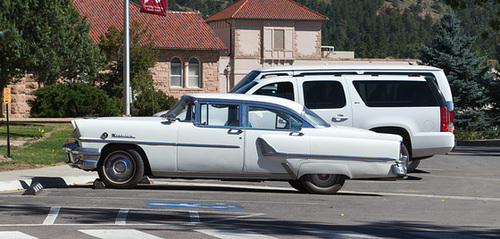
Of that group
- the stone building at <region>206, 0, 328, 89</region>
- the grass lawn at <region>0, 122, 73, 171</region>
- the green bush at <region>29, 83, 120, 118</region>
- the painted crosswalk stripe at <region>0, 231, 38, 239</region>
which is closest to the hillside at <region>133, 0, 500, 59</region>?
the stone building at <region>206, 0, 328, 89</region>

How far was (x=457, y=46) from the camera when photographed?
145ft

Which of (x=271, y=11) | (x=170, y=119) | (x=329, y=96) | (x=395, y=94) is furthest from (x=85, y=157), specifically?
(x=271, y=11)

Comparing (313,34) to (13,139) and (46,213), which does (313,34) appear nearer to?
(13,139)

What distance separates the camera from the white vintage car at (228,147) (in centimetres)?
1295

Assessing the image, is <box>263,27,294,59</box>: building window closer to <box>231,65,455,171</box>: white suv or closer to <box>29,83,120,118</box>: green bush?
<box>29,83,120,118</box>: green bush

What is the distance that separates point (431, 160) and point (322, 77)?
7.18m

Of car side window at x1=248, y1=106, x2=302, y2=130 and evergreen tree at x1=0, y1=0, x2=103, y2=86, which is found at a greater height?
evergreen tree at x1=0, y1=0, x2=103, y2=86

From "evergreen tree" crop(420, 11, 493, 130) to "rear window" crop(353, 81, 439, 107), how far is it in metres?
26.3

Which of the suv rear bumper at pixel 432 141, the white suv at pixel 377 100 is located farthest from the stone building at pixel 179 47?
the suv rear bumper at pixel 432 141

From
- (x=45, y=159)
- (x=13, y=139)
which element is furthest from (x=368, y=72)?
(x=13, y=139)

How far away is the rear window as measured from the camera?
54.0 feet

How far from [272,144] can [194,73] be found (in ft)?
155

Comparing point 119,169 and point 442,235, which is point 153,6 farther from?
point 442,235

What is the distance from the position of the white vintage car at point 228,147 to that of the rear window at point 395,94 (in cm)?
332
